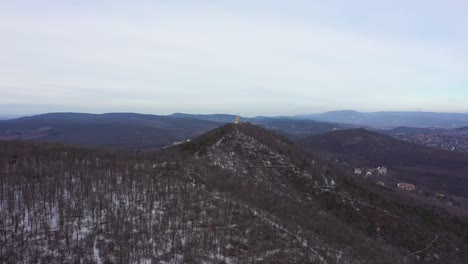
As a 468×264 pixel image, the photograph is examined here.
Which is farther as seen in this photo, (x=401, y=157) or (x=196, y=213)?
(x=401, y=157)

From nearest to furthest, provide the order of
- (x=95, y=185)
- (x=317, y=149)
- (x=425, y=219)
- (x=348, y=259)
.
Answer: (x=348, y=259)
(x=95, y=185)
(x=425, y=219)
(x=317, y=149)

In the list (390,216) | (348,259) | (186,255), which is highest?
(186,255)

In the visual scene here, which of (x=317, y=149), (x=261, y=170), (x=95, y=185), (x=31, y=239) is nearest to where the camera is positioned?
(x=31, y=239)

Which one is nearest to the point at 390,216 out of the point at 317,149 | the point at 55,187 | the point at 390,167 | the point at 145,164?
the point at 145,164

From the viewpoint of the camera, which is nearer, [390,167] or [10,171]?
[10,171]

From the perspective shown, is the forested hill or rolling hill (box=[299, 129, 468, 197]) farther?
rolling hill (box=[299, 129, 468, 197])

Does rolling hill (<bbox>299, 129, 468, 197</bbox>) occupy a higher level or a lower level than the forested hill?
lower

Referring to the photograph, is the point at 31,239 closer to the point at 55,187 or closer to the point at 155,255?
the point at 155,255

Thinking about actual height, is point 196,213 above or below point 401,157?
above
